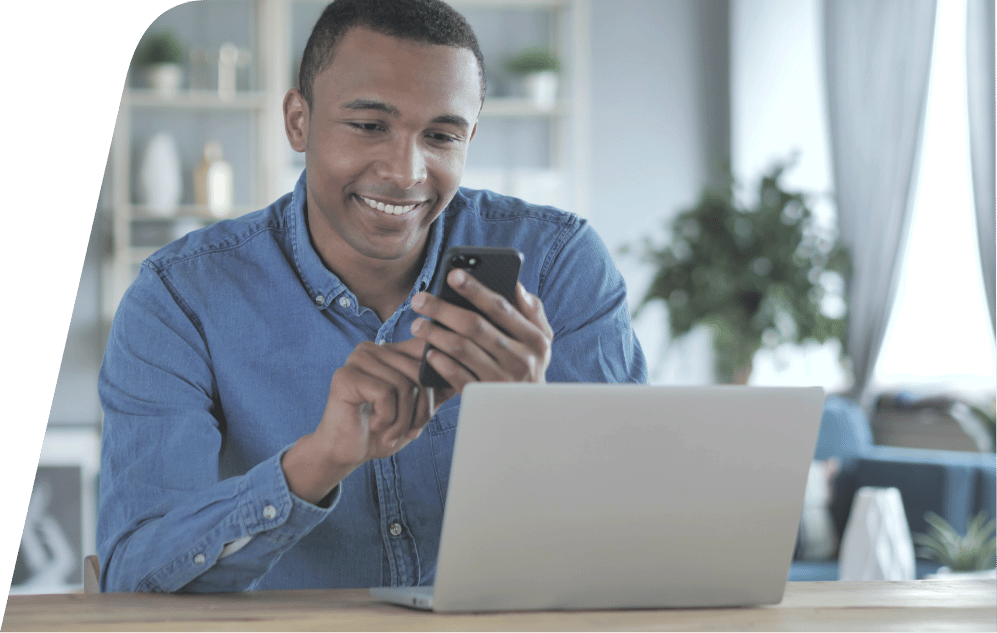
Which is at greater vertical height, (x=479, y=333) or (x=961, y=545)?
(x=479, y=333)

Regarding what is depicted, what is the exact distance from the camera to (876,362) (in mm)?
4652

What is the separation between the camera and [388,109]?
1.44m

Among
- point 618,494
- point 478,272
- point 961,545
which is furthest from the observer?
point 961,545

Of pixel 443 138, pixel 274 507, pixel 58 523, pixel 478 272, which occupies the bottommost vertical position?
pixel 58 523

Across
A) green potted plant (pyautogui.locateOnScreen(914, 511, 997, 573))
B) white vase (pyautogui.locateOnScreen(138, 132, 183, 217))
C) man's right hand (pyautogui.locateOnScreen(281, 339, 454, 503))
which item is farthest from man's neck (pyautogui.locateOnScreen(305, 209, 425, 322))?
white vase (pyautogui.locateOnScreen(138, 132, 183, 217))

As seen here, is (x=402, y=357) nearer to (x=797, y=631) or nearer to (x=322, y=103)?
(x=797, y=631)

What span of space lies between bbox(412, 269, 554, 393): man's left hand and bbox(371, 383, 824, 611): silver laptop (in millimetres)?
211

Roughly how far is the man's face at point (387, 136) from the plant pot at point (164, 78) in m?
3.09

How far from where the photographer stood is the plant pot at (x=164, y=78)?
4.35 m

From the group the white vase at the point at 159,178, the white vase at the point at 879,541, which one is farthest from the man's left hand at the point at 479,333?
the white vase at the point at 159,178

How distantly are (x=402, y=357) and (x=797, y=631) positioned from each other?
48 centimetres

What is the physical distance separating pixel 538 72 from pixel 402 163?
3.32 m

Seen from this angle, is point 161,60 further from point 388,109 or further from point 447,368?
point 447,368

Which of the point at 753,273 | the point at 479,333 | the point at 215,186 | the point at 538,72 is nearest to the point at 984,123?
the point at 753,273
